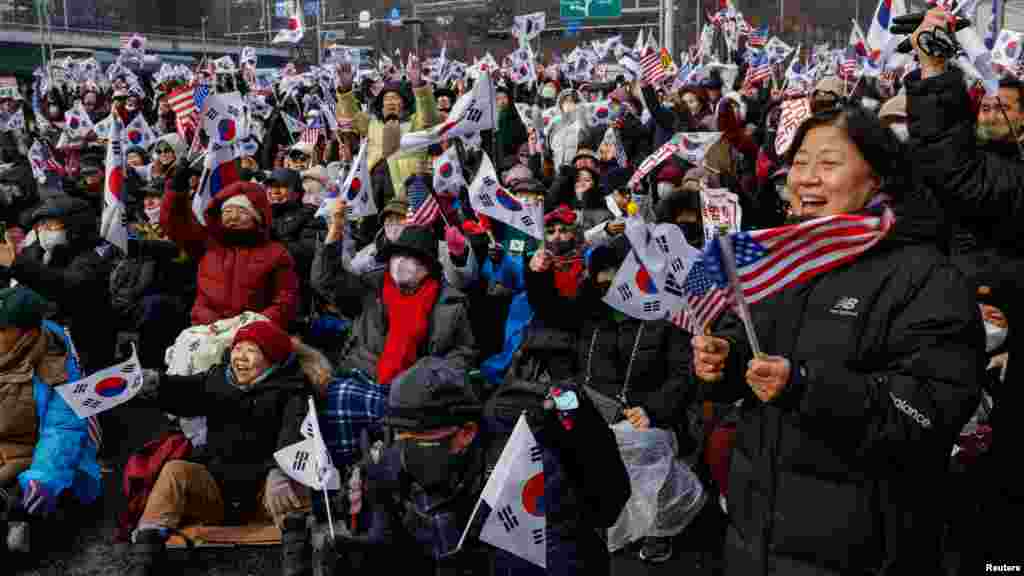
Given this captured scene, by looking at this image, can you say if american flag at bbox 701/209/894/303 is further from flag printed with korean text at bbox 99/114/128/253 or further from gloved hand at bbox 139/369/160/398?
flag printed with korean text at bbox 99/114/128/253

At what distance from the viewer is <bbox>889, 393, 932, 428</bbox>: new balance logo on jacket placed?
2.06m

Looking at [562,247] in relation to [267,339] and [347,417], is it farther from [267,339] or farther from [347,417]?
[267,339]

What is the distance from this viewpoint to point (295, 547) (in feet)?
14.0

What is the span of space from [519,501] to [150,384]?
2190 millimetres

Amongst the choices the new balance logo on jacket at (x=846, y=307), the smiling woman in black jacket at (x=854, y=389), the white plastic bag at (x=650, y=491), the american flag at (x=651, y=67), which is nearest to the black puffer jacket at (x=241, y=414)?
the white plastic bag at (x=650, y=491)

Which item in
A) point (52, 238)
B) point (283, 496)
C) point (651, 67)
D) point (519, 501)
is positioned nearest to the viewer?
point (519, 501)

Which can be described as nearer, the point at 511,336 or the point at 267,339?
the point at 267,339

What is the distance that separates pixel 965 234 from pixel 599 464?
2322 millimetres

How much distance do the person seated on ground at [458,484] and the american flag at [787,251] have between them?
98 cm

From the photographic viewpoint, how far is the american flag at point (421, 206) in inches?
257

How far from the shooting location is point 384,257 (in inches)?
217

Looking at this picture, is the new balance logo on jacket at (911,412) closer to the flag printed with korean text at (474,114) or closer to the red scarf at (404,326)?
the red scarf at (404,326)

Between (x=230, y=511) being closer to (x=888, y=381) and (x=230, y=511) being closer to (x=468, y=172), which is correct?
(x=888, y=381)

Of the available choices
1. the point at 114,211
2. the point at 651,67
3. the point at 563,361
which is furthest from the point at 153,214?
the point at 651,67
